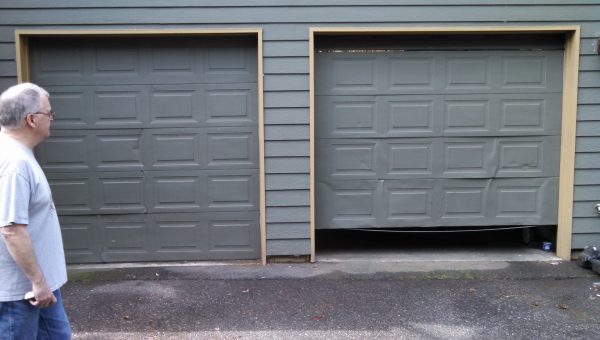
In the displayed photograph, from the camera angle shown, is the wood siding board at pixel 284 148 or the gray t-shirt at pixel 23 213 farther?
the wood siding board at pixel 284 148

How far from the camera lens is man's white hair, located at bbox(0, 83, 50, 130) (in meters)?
2.67

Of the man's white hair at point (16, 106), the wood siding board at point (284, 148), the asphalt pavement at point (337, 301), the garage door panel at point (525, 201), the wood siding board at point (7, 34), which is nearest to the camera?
the man's white hair at point (16, 106)

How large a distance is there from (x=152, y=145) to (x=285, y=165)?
4.70ft

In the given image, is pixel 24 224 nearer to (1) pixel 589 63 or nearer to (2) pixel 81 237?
(2) pixel 81 237

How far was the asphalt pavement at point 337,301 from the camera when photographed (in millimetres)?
4242

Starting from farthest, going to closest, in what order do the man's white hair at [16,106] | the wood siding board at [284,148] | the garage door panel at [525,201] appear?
the garage door panel at [525,201]
the wood siding board at [284,148]
the man's white hair at [16,106]

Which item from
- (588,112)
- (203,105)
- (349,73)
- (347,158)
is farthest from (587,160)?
(203,105)

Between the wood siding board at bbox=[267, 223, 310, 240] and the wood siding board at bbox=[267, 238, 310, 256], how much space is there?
46mm

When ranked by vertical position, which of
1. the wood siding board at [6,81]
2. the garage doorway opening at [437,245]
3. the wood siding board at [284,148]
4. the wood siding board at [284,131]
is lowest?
the garage doorway opening at [437,245]

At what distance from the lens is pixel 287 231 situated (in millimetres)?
5828

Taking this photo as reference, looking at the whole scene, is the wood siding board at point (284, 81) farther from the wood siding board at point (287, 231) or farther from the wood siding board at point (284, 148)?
the wood siding board at point (287, 231)

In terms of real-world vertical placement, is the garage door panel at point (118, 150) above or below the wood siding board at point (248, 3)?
below

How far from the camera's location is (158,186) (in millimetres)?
5863

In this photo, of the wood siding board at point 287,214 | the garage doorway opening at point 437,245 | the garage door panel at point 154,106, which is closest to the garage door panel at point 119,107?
the garage door panel at point 154,106
